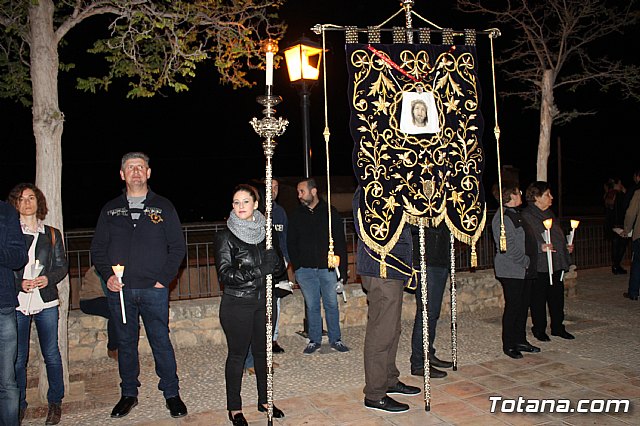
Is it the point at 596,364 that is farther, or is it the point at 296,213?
the point at 296,213

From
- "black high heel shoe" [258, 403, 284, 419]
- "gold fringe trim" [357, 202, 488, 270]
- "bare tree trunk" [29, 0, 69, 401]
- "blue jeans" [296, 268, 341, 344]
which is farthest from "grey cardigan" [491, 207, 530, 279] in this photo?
"bare tree trunk" [29, 0, 69, 401]

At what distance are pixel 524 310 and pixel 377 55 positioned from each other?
3.44 meters

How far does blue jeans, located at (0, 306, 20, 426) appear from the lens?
407 cm

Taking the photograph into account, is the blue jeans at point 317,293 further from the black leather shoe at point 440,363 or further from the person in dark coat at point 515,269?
the person in dark coat at point 515,269

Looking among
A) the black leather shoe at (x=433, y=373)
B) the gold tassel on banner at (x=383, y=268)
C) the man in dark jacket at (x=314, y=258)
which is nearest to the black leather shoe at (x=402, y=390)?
the black leather shoe at (x=433, y=373)

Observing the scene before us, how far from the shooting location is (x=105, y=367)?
6637 millimetres

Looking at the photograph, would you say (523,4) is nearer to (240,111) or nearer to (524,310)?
(524,310)

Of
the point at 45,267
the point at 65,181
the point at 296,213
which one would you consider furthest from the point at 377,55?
the point at 65,181

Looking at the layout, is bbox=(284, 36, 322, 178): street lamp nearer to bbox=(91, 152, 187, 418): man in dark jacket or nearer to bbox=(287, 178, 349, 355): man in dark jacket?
bbox=(287, 178, 349, 355): man in dark jacket

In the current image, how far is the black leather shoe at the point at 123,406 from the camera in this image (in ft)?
Answer: 16.9

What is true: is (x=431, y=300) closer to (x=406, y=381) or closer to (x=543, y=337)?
(x=406, y=381)

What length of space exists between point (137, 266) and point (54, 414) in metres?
1.41

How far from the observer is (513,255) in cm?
661

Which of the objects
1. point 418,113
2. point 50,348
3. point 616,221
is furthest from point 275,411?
point 616,221
